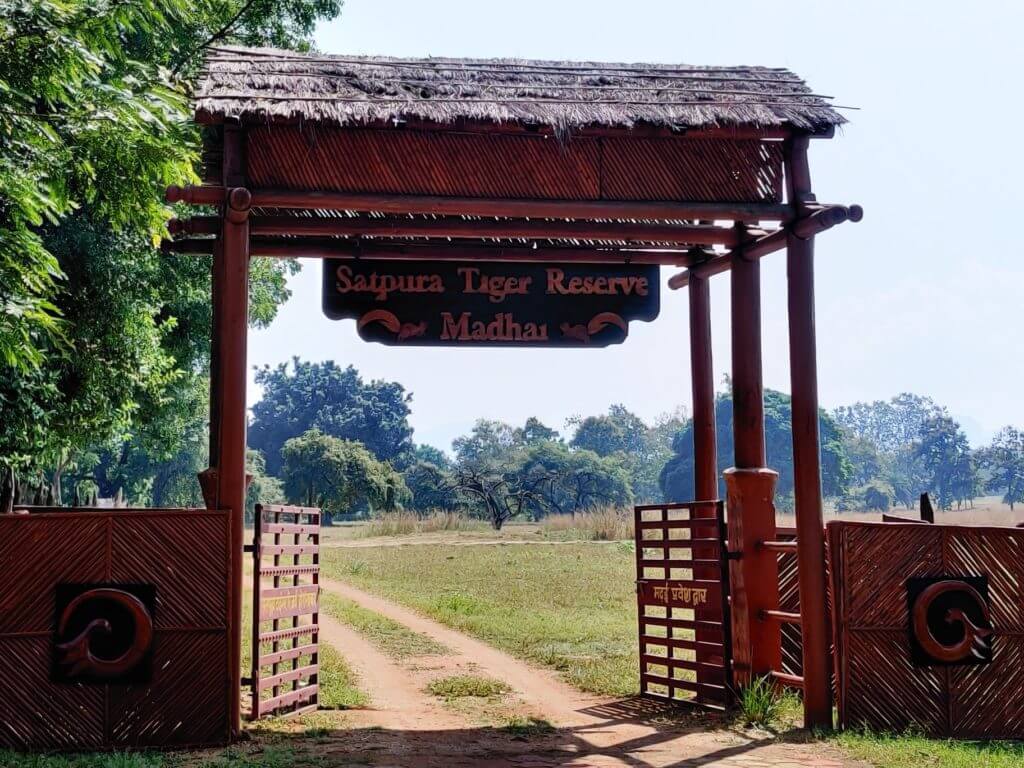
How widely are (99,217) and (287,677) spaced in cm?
658

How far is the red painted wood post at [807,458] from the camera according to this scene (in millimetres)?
8570

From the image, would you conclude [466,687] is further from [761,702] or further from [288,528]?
[761,702]

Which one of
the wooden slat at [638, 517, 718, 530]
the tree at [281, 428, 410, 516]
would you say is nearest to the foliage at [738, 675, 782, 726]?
the wooden slat at [638, 517, 718, 530]

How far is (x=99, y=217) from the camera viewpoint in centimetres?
1352

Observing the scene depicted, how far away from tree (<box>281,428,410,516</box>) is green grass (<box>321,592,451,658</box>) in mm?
39564

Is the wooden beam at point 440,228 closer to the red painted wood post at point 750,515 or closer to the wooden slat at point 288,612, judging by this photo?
the red painted wood post at point 750,515

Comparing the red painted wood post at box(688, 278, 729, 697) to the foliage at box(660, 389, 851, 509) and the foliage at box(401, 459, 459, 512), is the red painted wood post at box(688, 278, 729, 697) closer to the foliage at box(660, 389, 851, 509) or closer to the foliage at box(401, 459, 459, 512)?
the foliage at box(401, 459, 459, 512)

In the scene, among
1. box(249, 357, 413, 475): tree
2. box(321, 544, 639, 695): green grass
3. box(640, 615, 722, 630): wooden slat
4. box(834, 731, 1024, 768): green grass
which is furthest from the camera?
box(249, 357, 413, 475): tree

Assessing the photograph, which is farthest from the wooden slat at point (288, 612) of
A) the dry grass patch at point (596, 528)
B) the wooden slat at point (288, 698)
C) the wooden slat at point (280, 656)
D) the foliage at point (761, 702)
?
the dry grass patch at point (596, 528)

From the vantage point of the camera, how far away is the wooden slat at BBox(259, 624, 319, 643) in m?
9.09

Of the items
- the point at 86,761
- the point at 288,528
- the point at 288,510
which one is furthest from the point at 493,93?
the point at 86,761

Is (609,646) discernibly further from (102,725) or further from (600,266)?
(102,725)

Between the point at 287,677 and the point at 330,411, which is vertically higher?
the point at 330,411

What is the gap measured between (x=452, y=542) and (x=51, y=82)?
30629 mm
